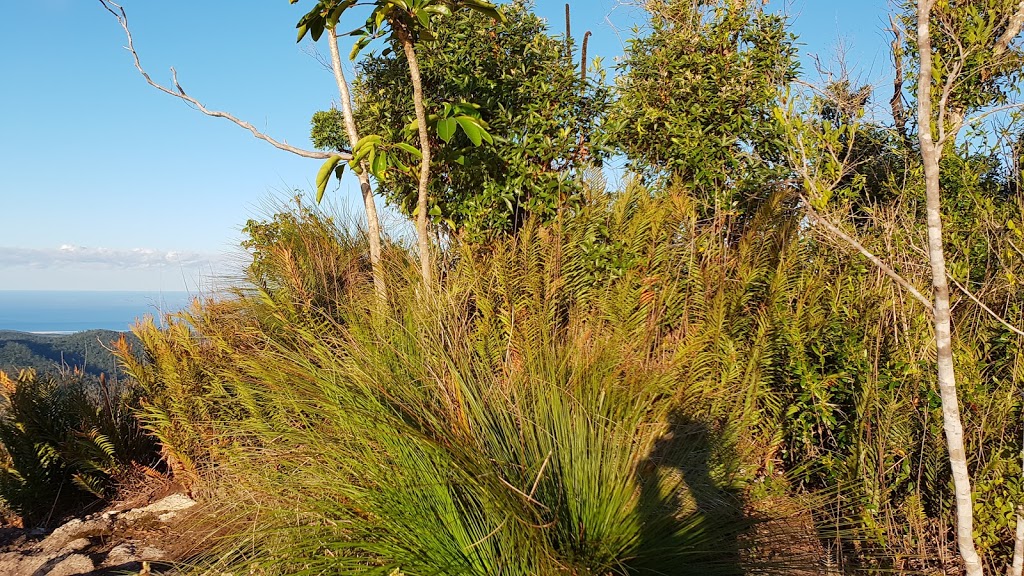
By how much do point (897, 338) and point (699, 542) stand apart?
191cm

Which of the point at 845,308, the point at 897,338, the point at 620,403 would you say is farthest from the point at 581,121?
the point at 620,403

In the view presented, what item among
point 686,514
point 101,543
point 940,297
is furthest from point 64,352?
point 940,297

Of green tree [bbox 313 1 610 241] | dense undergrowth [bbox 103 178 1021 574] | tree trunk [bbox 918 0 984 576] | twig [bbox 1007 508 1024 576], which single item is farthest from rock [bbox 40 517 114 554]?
twig [bbox 1007 508 1024 576]

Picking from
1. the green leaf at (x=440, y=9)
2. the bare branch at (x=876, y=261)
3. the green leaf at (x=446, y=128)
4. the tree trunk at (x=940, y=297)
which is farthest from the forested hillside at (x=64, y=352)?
the tree trunk at (x=940, y=297)

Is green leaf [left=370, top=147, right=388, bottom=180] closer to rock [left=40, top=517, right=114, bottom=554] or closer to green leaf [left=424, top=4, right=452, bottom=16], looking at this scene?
green leaf [left=424, top=4, right=452, bottom=16]

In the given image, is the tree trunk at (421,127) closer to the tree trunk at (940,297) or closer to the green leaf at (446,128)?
the green leaf at (446,128)

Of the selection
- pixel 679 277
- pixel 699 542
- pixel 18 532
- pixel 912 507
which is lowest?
pixel 18 532

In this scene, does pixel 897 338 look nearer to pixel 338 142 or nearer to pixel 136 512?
pixel 136 512

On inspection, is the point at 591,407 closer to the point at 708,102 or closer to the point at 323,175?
the point at 323,175

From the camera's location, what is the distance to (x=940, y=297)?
8.65ft

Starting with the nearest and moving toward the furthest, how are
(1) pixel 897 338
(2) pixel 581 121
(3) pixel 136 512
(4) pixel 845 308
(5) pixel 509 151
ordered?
(1) pixel 897 338 < (4) pixel 845 308 < (3) pixel 136 512 < (5) pixel 509 151 < (2) pixel 581 121

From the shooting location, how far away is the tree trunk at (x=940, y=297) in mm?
2635

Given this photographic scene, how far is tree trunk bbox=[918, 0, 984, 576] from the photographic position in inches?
104

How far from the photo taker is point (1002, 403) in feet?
10.7
